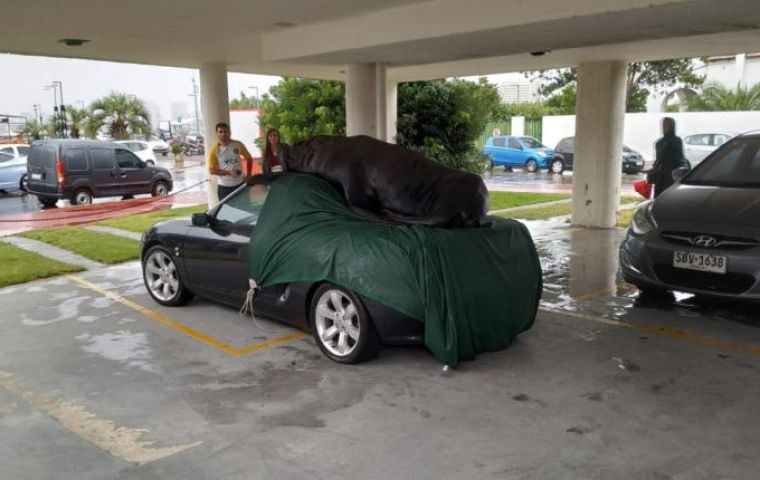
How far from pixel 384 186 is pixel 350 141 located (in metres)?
0.65

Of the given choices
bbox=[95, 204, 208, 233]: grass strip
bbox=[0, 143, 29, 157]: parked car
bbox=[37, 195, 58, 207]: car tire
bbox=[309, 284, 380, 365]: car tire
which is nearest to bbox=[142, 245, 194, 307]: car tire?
bbox=[309, 284, 380, 365]: car tire

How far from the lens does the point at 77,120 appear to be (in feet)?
138

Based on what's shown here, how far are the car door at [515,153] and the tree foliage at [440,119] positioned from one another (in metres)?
12.4

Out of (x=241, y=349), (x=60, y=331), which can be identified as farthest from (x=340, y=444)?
(x=60, y=331)

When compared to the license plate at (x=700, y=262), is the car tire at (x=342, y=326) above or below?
below

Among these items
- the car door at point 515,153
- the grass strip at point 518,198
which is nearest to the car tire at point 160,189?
the grass strip at point 518,198

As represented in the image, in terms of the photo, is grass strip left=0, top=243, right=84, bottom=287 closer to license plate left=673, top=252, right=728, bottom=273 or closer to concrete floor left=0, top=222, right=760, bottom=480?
concrete floor left=0, top=222, right=760, bottom=480

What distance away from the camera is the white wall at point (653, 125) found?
89.4 feet

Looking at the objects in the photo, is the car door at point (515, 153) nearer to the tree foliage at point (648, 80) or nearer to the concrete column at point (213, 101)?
the tree foliage at point (648, 80)

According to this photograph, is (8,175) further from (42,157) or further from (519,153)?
(519,153)

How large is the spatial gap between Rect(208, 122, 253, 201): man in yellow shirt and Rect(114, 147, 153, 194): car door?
33.4 ft

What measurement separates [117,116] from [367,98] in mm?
34843

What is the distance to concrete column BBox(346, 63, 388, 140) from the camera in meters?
10.5

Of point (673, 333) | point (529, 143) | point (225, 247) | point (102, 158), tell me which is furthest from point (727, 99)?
point (225, 247)
